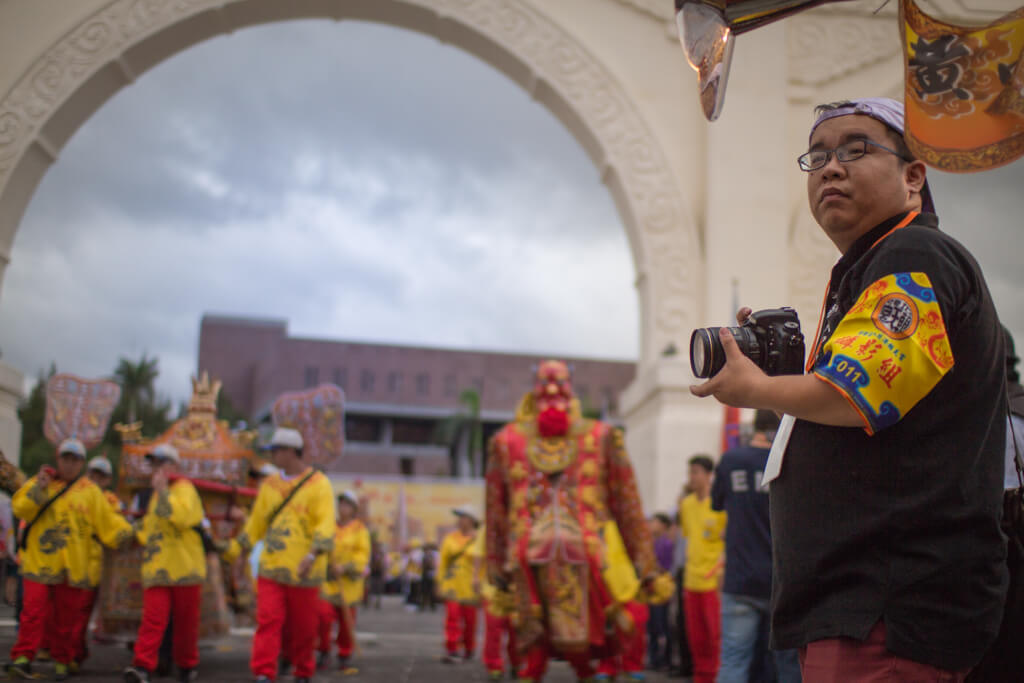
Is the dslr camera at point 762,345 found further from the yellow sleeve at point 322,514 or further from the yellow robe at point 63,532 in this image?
the yellow robe at point 63,532

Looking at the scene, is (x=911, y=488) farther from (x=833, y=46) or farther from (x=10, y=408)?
(x=10, y=408)

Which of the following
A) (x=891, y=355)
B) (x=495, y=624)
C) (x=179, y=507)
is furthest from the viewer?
(x=495, y=624)

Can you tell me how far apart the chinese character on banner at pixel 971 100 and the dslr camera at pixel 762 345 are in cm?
42

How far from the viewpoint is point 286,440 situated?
749 cm

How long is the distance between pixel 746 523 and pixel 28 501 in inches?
213

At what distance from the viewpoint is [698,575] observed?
7531mm

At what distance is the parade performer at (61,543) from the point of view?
7527 millimetres

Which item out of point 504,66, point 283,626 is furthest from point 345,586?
point 504,66

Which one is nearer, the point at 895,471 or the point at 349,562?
the point at 895,471

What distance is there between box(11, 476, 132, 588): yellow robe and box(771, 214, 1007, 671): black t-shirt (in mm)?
7061

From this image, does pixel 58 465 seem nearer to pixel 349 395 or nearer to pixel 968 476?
pixel 968 476

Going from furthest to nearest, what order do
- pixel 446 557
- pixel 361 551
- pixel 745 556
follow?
1. pixel 446 557
2. pixel 361 551
3. pixel 745 556

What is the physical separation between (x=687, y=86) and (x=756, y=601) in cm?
916

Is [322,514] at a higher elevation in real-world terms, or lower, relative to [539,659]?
higher
